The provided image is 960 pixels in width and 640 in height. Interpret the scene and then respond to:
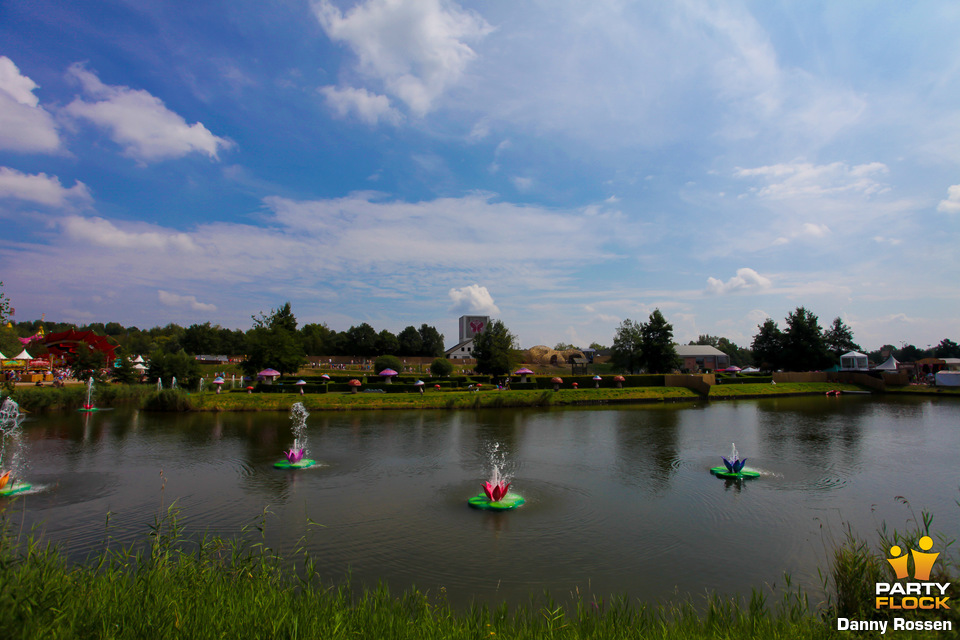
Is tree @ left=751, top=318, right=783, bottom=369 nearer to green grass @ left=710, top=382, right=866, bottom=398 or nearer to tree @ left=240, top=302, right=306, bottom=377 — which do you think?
green grass @ left=710, top=382, right=866, bottom=398

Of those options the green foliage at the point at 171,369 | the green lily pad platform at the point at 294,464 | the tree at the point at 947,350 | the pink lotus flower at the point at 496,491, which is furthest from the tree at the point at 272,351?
the tree at the point at 947,350

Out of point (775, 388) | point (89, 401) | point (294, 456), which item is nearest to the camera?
point (294, 456)

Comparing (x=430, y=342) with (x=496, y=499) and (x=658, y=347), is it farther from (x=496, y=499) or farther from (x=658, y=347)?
(x=496, y=499)

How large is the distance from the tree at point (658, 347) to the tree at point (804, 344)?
1791 centimetres

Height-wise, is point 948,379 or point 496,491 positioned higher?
point 948,379

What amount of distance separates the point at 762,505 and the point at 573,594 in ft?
24.6

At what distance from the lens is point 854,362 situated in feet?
190

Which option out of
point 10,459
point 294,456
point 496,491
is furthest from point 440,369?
point 496,491

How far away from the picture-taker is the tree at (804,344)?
60.6m

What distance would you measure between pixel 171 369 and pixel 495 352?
31071 mm

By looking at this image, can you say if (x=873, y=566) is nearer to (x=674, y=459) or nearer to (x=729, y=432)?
(x=674, y=459)

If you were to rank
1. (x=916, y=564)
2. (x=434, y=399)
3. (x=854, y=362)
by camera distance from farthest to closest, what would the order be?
(x=854, y=362) < (x=434, y=399) < (x=916, y=564)

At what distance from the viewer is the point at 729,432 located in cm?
2461

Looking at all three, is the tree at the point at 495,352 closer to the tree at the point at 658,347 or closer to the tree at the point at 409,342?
the tree at the point at 658,347
